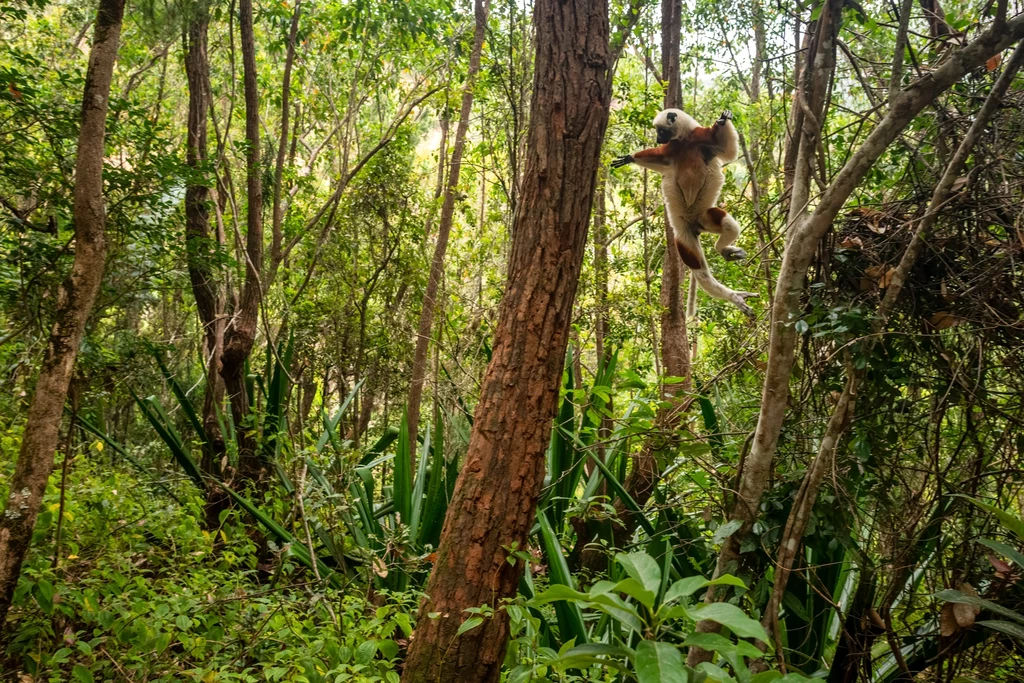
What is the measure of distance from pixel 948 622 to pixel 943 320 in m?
0.99

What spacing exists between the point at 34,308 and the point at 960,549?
4.91 metres

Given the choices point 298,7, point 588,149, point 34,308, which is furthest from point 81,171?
point 298,7

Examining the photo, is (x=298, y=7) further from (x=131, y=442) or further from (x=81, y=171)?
(x=131, y=442)

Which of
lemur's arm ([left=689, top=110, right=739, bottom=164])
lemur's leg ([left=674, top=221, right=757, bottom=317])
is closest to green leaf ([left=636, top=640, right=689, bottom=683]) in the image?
lemur's leg ([left=674, top=221, right=757, bottom=317])

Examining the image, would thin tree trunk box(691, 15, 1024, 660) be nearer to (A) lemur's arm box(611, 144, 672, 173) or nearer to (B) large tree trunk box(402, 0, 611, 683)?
(B) large tree trunk box(402, 0, 611, 683)

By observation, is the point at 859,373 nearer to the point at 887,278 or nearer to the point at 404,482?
the point at 887,278

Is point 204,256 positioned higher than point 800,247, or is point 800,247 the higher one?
point 204,256

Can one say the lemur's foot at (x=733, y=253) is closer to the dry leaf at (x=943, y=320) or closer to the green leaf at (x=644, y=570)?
the dry leaf at (x=943, y=320)

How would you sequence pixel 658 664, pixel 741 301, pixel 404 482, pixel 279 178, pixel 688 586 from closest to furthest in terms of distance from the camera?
pixel 658 664 → pixel 688 586 → pixel 741 301 → pixel 404 482 → pixel 279 178

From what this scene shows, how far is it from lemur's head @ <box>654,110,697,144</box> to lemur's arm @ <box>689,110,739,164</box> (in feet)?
0.24

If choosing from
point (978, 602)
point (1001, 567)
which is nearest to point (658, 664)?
point (978, 602)

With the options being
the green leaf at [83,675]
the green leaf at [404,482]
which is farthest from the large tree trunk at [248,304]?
the green leaf at [83,675]

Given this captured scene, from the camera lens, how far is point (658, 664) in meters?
1.14

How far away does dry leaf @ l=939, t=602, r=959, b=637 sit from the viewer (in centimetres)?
214
